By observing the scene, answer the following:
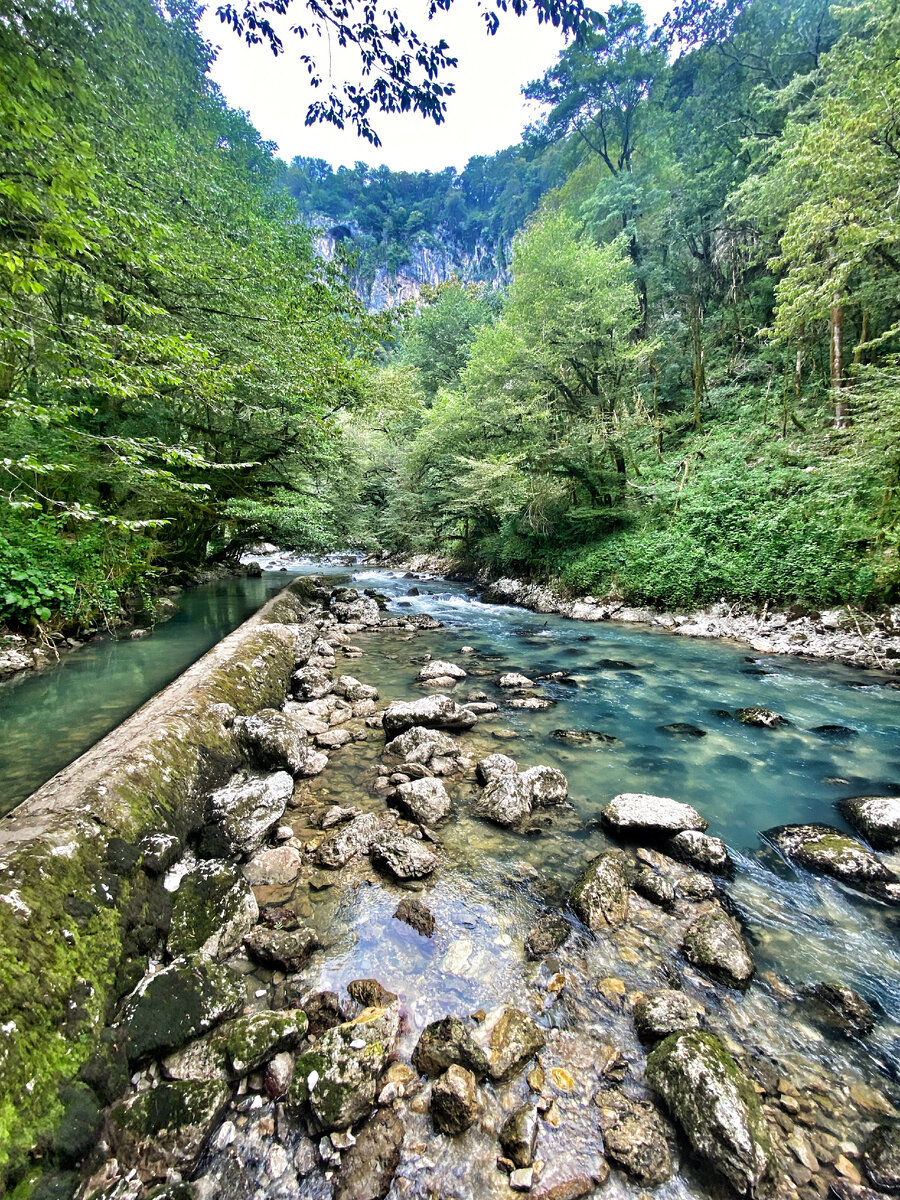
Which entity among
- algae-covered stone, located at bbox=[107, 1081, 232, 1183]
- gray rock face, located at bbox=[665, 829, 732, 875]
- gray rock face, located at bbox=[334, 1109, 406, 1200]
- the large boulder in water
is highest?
algae-covered stone, located at bbox=[107, 1081, 232, 1183]

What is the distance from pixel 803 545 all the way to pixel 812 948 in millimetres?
8957

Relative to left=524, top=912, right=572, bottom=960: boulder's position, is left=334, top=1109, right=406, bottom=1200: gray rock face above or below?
above

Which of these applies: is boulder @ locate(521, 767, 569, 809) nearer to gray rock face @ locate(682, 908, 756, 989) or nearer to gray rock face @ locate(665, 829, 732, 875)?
gray rock face @ locate(665, 829, 732, 875)

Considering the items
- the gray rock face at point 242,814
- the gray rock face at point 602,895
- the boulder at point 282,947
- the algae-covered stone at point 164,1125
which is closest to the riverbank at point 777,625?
the gray rock face at point 602,895

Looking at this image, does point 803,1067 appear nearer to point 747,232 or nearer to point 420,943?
point 420,943

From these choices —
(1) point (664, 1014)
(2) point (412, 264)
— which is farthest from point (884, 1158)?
(2) point (412, 264)

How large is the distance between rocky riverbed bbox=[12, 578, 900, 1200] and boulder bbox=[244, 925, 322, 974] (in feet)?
0.04

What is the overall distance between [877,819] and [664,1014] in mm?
2837

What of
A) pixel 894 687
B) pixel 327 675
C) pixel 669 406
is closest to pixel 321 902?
pixel 327 675

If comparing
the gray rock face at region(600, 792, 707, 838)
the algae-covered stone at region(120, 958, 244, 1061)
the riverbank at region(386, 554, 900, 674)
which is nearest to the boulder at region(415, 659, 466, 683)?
the gray rock face at region(600, 792, 707, 838)

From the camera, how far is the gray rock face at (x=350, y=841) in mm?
3383

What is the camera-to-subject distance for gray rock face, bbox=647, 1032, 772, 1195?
1720 millimetres

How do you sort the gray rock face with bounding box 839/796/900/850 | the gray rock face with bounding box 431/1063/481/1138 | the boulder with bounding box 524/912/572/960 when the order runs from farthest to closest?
1. the gray rock face with bounding box 839/796/900/850
2. the boulder with bounding box 524/912/572/960
3. the gray rock face with bounding box 431/1063/481/1138

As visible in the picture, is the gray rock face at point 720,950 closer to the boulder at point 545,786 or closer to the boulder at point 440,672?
the boulder at point 545,786
